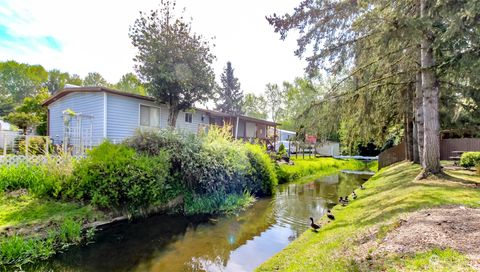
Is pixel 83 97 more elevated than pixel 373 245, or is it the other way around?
Result: pixel 83 97

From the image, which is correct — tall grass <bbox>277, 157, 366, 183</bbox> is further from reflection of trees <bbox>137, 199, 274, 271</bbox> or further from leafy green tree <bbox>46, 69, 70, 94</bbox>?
leafy green tree <bbox>46, 69, 70, 94</bbox>

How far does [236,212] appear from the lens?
32.4ft

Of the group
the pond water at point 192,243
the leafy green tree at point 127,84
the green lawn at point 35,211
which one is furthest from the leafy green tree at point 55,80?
the pond water at point 192,243

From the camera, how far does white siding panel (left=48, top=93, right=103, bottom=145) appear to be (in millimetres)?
14969

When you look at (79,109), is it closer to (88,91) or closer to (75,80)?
(88,91)

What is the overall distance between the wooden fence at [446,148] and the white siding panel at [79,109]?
63.6ft

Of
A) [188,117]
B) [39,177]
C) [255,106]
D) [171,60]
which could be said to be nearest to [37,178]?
[39,177]

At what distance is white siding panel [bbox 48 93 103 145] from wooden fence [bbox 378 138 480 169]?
1937cm

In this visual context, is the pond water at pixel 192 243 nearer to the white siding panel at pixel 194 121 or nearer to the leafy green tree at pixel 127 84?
the white siding panel at pixel 194 121

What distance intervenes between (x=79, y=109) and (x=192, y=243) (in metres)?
13.0

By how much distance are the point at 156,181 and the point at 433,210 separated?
288 inches

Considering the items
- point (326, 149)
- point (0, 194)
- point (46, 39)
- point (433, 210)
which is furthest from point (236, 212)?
point (326, 149)

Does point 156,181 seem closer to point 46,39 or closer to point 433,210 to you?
point 433,210

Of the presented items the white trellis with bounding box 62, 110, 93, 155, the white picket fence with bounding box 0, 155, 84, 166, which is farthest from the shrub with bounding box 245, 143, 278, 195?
the white trellis with bounding box 62, 110, 93, 155
